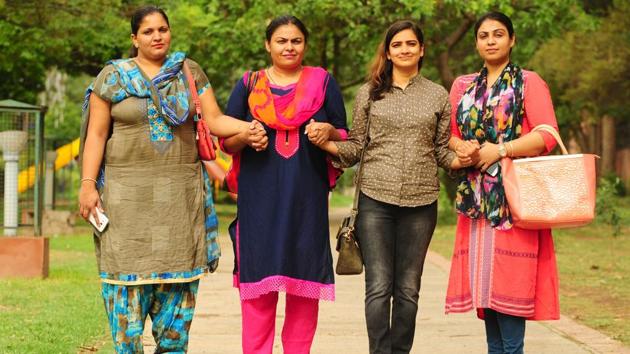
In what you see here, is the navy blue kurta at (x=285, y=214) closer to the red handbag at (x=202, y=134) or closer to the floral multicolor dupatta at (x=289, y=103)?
the floral multicolor dupatta at (x=289, y=103)

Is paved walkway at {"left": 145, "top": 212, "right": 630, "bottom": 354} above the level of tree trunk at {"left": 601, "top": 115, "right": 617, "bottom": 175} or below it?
below

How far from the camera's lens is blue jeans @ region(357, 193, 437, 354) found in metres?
6.47

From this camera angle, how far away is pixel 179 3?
2256cm

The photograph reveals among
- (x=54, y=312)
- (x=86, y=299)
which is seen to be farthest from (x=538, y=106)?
(x=86, y=299)

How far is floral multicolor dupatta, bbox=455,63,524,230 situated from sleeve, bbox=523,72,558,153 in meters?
0.04

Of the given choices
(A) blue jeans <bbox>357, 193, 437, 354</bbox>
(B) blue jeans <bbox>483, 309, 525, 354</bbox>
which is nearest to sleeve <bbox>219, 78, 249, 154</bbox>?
(A) blue jeans <bbox>357, 193, 437, 354</bbox>

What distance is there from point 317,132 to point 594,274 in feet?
27.5

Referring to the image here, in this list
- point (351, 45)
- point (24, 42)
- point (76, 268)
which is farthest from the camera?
point (351, 45)

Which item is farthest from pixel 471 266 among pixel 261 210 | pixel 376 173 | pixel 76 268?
pixel 76 268

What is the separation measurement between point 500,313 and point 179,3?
55.6ft

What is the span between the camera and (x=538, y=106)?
630cm

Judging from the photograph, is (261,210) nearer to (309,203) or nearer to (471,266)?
(309,203)

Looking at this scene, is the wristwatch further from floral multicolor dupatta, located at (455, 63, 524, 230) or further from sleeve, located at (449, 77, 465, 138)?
sleeve, located at (449, 77, 465, 138)

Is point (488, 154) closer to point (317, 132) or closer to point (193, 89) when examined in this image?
point (317, 132)
